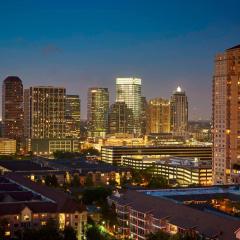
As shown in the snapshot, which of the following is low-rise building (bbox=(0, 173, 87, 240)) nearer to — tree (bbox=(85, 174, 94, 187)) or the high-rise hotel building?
tree (bbox=(85, 174, 94, 187))

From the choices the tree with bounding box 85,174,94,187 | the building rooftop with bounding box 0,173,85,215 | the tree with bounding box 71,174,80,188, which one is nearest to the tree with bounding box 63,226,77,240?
the building rooftop with bounding box 0,173,85,215

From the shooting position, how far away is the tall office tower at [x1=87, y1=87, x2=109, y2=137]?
128 m

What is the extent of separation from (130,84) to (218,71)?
101268 millimetres

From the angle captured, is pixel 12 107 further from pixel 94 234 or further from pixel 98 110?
pixel 94 234

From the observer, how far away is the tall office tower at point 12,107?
111125mm

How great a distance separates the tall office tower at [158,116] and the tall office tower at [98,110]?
1063 centimetres

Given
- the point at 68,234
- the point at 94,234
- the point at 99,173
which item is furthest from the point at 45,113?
the point at 68,234

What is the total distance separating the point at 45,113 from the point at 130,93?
46.1 m

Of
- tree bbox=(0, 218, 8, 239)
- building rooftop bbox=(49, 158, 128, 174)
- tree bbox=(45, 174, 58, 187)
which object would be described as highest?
building rooftop bbox=(49, 158, 128, 174)

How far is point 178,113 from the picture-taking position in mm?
141125

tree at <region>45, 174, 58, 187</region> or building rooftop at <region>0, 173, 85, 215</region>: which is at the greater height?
building rooftop at <region>0, 173, 85, 215</region>

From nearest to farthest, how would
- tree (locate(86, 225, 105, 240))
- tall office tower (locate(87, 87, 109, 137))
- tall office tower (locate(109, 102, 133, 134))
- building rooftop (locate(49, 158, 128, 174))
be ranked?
tree (locate(86, 225, 105, 240)) → building rooftop (locate(49, 158, 128, 174)) → tall office tower (locate(109, 102, 133, 134)) → tall office tower (locate(87, 87, 109, 137))

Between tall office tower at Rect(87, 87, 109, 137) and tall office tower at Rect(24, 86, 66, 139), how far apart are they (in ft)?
70.4

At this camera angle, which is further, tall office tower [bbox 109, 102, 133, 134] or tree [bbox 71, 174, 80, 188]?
tall office tower [bbox 109, 102, 133, 134]
